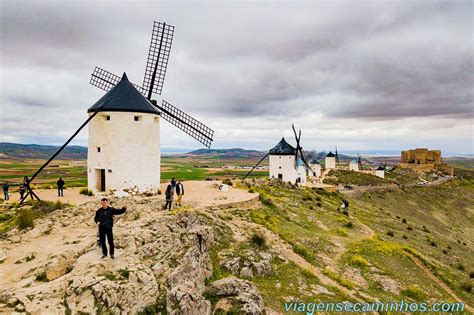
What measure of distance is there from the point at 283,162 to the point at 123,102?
29.6m

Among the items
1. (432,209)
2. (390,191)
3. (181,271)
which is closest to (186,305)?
(181,271)

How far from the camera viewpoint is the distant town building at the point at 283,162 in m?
48.5

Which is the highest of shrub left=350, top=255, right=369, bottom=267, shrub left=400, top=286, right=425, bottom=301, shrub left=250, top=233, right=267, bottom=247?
shrub left=250, top=233, right=267, bottom=247

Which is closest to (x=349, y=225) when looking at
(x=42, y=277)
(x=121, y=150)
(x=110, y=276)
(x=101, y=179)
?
(x=121, y=150)

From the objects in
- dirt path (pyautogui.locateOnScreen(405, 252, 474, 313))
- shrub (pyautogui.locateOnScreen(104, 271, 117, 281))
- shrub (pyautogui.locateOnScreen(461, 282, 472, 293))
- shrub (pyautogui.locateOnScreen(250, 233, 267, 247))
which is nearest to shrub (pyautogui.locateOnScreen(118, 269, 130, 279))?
shrub (pyautogui.locateOnScreen(104, 271, 117, 281))

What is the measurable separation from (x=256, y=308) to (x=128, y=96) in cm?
1716

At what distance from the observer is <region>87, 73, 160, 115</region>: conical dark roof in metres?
22.3

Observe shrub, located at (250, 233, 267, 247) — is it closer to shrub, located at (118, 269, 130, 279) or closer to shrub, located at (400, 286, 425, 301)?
shrub, located at (400, 286, 425, 301)

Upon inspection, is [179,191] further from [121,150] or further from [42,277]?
[42,277]

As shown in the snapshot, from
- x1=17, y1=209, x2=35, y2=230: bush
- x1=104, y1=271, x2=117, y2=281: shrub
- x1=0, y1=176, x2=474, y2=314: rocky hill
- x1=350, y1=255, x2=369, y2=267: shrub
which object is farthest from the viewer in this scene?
x1=350, y1=255, x2=369, y2=267: shrub

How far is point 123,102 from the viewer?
74.8ft

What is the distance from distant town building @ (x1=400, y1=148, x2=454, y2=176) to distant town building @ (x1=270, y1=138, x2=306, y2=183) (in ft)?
251

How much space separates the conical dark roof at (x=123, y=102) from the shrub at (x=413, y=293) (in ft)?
58.9

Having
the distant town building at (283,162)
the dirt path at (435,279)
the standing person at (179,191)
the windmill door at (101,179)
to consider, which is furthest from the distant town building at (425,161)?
the windmill door at (101,179)
